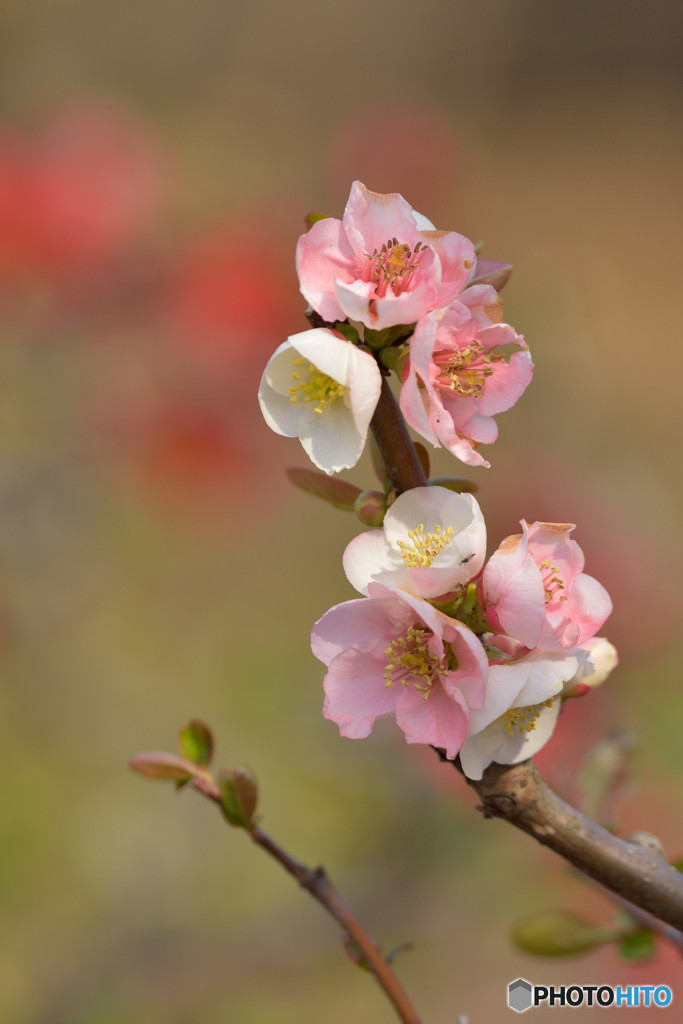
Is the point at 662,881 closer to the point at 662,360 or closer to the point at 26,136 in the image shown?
the point at 26,136

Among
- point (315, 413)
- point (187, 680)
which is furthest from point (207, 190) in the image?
point (315, 413)

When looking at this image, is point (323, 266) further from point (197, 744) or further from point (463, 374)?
point (197, 744)

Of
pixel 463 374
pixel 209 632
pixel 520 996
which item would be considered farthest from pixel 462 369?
pixel 209 632

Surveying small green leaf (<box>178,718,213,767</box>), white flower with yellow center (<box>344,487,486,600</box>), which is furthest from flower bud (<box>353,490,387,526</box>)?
small green leaf (<box>178,718,213,767</box>)

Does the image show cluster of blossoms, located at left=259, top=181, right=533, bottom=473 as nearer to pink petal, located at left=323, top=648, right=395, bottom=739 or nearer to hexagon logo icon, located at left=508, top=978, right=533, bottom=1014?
pink petal, located at left=323, top=648, right=395, bottom=739

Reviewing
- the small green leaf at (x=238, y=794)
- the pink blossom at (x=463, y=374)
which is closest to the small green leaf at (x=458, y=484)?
the pink blossom at (x=463, y=374)
